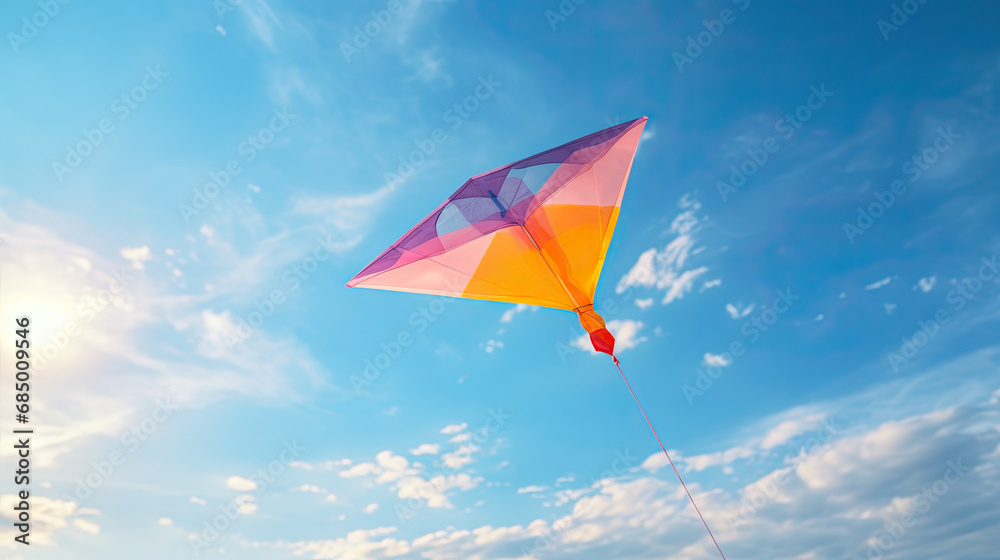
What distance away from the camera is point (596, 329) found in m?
11.3

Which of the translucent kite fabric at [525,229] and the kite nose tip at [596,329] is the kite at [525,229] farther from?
the kite nose tip at [596,329]

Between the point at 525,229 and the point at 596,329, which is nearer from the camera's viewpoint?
the point at 596,329

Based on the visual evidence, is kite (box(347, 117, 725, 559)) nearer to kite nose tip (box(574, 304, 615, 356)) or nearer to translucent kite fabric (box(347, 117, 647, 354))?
translucent kite fabric (box(347, 117, 647, 354))

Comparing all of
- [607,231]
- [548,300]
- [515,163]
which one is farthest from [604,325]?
[515,163]

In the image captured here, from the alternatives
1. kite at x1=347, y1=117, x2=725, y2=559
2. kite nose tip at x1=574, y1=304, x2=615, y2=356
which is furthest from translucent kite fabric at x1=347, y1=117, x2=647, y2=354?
kite nose tip at x1=574, y1=304, x2=615, y2=356

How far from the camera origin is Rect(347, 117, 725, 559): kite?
12523 mm

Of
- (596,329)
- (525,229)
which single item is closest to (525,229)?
(525,229)

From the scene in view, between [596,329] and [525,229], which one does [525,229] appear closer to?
[525,229]

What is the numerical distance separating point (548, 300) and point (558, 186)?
261 centimetres

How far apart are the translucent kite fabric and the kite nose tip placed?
0.87 m

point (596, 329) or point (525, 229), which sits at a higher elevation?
point (525, 229)

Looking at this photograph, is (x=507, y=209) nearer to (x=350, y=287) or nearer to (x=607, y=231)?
(x=607, y=231)

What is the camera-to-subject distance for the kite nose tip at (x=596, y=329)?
11016mm

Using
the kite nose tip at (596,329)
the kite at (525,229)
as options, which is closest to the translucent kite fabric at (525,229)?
the kite at (525,229)
